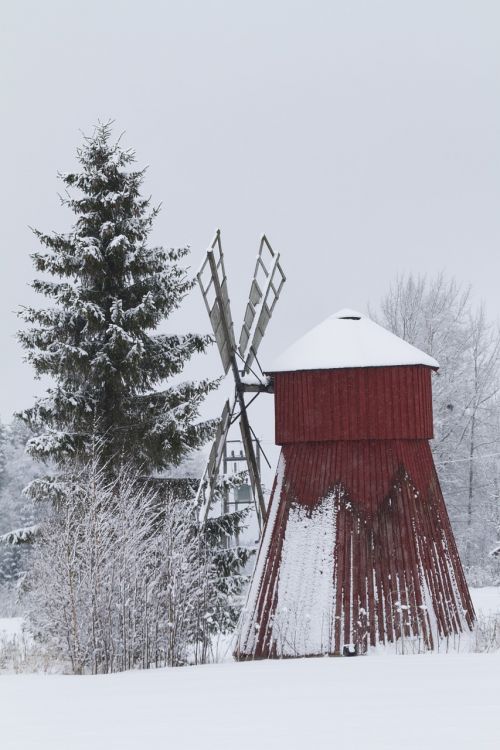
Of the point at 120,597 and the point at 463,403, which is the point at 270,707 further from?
the point at 463,403

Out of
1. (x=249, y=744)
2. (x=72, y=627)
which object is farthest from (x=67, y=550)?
(x=249, y=744)

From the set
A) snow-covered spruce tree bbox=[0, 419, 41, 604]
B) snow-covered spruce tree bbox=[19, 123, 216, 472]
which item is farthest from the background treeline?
snow-covered spruce tree bbox=[0, 419, 41, 604]

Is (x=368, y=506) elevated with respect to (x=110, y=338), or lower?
lower

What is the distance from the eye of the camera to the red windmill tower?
50.4ft

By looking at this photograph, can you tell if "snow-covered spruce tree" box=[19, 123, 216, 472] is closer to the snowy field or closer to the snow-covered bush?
the snow-covered bush

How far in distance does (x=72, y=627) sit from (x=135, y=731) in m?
7.46

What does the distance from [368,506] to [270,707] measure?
22.2 ft

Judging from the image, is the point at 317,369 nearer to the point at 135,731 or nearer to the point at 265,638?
the point at 265,638

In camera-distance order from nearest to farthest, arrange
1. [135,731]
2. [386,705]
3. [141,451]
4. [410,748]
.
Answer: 1. [410,748]
2. [135,731]
3. [386,705]
4. [141,451]

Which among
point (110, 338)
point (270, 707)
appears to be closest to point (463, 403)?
point (110, 338)

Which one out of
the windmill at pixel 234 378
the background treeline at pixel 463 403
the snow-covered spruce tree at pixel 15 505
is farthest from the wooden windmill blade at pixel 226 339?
the snow-covered spruce tree at pixel 15 505

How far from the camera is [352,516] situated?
15773 mm

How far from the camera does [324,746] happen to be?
7234mm

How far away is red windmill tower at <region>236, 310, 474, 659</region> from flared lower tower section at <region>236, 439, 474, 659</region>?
0.02m
